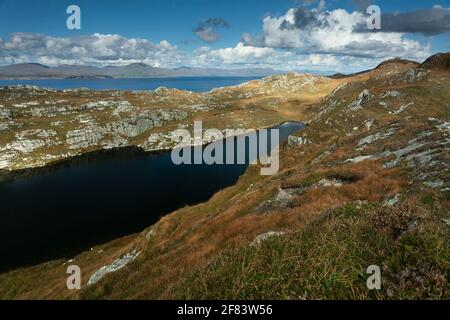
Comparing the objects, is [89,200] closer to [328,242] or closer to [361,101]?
[328,242]

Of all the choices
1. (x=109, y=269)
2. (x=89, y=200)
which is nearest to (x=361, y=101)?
(x=89, y=200)

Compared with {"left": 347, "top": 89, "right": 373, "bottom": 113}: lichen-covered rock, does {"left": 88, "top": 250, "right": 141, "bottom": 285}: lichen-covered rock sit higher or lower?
lower

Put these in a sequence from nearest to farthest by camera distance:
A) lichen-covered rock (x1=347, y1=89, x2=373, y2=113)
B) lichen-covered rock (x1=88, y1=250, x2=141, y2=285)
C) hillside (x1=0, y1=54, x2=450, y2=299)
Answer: hillside (x1=0, y1=54, x2=450, y2=299) → lichen-covered rock (x1=88, y1=250, x2=141, y2=285) → lichen-covered rock (x1=347, y1=89, x2=373, y2=113)

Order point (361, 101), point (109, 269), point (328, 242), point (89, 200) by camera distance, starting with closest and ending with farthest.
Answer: point (328, 242) → point (109, 269) → point (89, 200) → point (361, 101)

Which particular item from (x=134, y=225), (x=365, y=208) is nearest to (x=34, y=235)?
(x=134, y=225)

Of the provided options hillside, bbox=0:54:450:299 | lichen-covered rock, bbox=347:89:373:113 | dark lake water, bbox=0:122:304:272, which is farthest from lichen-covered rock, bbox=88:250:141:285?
lichen-covered rock, bbox=347:89:373:113

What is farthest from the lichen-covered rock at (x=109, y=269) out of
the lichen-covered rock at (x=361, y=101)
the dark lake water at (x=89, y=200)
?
the lichen-covered rock at (x=361, y=101)

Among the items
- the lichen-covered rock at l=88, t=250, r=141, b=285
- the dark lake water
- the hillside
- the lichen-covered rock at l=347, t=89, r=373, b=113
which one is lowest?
the dark lake water

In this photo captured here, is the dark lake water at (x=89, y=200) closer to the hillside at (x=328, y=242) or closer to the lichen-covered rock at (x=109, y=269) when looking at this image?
the hillside at (x=328, y=242)

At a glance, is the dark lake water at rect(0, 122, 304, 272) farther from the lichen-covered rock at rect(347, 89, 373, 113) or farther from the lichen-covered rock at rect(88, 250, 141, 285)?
the lichen-covered rock at rect(347, 89, 373, 113)
